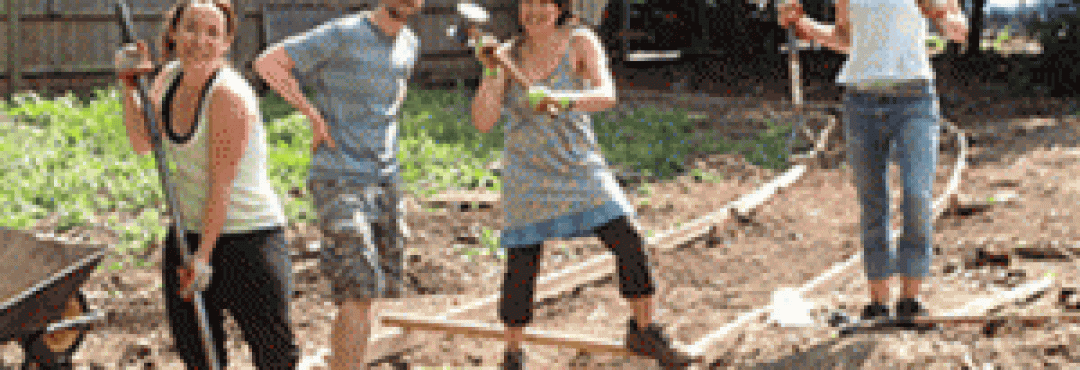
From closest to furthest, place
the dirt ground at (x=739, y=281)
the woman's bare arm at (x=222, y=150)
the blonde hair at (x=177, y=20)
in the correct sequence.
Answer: the woman's bare arm at (x=222, y=150) < the blonde hair at (x=177, y=20) < the dirt ground at (x=739, y=281)

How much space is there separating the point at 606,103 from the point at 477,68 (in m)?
11.9

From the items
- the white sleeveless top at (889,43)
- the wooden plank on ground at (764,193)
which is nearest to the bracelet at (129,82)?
the white sleeveless top at (889,43)

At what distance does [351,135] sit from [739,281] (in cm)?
386

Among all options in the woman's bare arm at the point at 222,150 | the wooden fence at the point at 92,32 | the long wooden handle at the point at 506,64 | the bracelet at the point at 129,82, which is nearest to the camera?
the bracelet at the point at 129,82

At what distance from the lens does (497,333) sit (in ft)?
17.5

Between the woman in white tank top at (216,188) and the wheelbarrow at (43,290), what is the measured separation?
0.97ft

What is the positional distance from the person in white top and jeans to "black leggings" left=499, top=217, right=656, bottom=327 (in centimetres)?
→ 114

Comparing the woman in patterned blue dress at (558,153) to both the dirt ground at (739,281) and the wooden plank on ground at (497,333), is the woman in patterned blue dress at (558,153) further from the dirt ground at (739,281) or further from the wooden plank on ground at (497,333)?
the dirt ground at (739,281)

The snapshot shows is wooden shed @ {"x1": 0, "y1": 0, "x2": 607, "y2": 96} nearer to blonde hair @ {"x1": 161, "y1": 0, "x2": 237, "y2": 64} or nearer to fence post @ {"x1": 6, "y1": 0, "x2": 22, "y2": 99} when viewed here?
fence post @ {"x1": 6, "y1": 0, "x2": 22, "y2": 99}

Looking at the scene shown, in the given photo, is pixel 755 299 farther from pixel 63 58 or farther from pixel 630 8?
pixel 630 8

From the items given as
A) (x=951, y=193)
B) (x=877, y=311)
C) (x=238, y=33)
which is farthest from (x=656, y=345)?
(x=238, y=33)

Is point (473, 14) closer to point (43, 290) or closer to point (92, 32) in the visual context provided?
point (43, 290)

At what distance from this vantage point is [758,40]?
65.1 ft

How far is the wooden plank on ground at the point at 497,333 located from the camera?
4.98 metres
